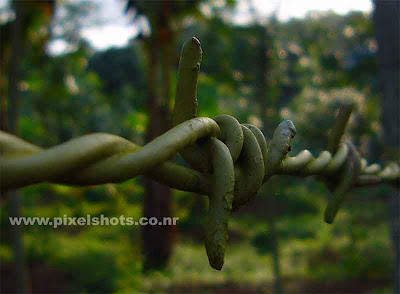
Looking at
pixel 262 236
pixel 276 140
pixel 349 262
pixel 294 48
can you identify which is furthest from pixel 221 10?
pixel 276 140

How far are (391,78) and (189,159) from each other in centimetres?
178

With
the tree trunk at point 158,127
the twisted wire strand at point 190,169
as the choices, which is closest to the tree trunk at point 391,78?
the twisted wire strand at point 190,169

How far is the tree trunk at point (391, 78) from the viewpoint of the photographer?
1857 millimetres

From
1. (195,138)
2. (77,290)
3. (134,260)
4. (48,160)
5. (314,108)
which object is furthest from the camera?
(314,108)

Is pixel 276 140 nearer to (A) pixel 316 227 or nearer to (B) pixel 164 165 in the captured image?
(B) pixel 164 165

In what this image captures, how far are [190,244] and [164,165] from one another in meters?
6.40

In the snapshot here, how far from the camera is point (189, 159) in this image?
37 cm

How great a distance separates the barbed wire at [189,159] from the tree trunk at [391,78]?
1500mm

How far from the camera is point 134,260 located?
504 cm

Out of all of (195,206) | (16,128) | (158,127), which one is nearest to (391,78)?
(16,128)

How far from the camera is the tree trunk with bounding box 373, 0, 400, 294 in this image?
1.86m

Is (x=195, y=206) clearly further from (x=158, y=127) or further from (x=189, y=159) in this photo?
(x=189, y=159)

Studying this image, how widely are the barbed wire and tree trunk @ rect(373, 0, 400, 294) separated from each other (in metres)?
1.50

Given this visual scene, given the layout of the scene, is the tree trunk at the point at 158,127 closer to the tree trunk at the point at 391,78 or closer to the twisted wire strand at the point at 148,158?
the tree trunk at the point at 391,78
